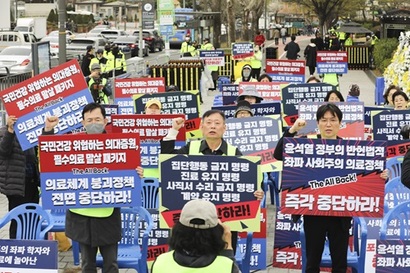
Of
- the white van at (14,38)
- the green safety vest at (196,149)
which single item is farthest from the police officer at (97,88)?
the white van at (14,38)

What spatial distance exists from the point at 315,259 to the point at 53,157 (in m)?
2.26

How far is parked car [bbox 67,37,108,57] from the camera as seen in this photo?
135 ft

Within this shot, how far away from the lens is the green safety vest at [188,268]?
13.3 ft

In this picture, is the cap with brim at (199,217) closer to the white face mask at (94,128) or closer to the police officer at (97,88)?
the white face mask at (94,128)

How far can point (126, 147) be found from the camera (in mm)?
6547

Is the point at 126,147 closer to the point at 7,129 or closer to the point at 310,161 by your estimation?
the point at 310,161

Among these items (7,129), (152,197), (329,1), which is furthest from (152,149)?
(329,1)

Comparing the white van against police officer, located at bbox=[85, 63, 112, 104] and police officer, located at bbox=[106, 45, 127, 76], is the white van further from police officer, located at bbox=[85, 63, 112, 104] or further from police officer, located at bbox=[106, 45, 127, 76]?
police officer, located at bbox=[85, 63, 112, 104]

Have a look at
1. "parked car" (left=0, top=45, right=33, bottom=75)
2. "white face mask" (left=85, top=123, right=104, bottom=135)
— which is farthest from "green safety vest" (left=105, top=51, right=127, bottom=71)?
"white face mask" (left=85, top=123, right=104, bottom=135)

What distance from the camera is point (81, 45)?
4259 centimetres

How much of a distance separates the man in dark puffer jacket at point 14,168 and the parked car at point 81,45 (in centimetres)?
3239

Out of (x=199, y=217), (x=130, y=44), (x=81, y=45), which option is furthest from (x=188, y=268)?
(x=130, y=44)

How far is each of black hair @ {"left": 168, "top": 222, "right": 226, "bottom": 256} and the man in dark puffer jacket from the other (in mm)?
4046

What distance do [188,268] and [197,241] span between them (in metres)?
0.14
